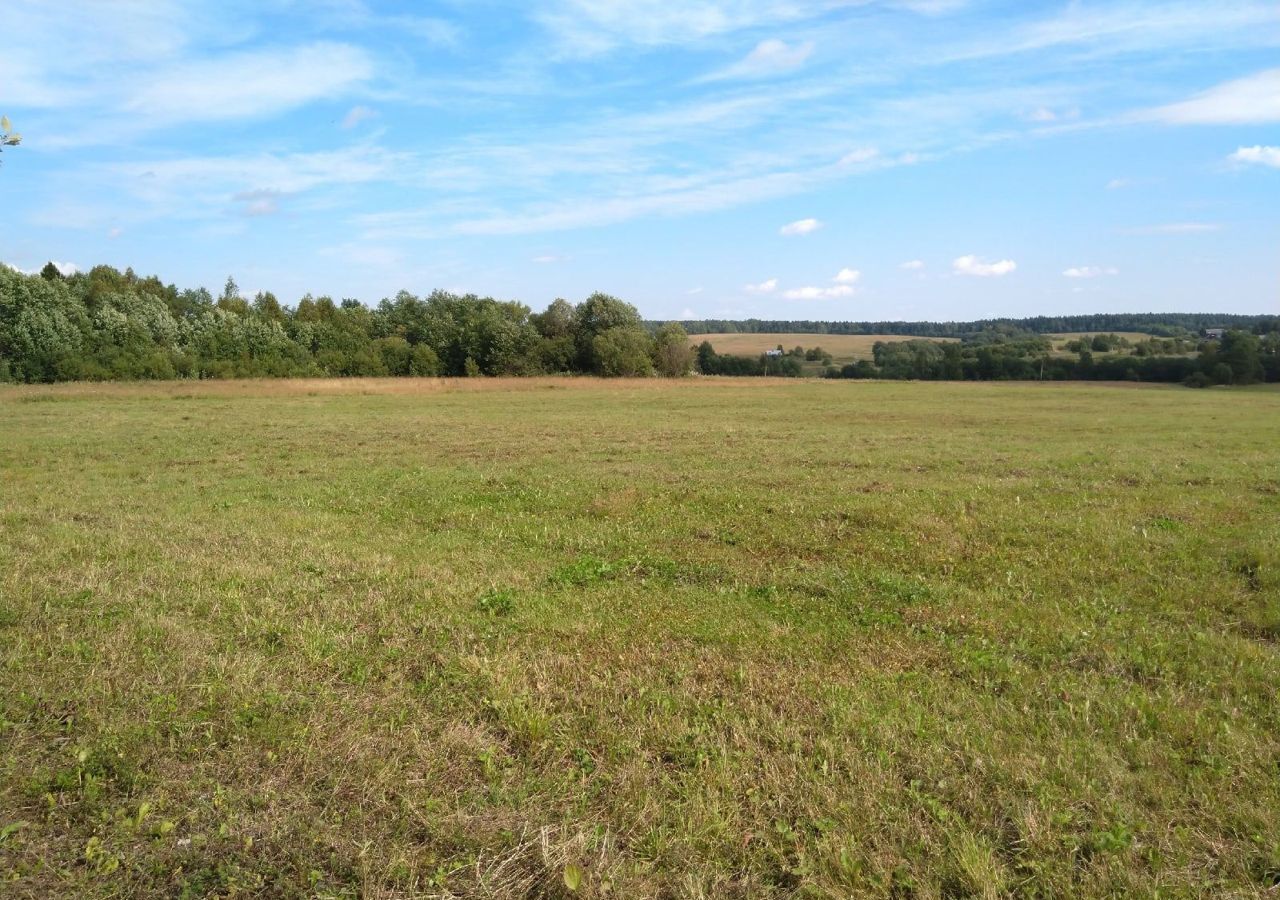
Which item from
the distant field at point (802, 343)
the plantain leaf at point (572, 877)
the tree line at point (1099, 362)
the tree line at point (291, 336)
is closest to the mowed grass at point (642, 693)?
the plantain leaf at point (572, 877)

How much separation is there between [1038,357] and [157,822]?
12360cm

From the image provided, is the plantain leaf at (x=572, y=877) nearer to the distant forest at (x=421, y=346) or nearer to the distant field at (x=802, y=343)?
the distant forest at (x=421, y=346)

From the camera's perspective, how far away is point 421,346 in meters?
96.7

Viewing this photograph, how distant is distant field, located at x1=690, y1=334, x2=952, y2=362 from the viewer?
478 ft

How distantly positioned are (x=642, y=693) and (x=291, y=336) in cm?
10154

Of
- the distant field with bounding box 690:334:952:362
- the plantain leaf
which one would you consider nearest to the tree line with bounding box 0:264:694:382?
Answer: the distant field with bounding box 690:334:952:362

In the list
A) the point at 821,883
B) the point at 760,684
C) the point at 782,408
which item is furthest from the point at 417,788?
the point at 782,408

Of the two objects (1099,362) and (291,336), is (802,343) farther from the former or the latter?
(291,336)

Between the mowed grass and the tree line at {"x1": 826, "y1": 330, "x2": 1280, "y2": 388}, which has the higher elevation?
the tree line at {"x1": 826, "y1": 330, "x2": 1280, "y2": 388}

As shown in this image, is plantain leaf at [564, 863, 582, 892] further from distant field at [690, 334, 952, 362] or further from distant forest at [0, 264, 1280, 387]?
distant field at [690, 334, 952, 362]

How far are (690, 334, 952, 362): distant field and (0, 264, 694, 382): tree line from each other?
35965 millimetres

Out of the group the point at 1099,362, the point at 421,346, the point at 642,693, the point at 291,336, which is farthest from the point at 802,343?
the point at 642,693

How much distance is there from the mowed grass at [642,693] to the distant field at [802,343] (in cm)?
12240

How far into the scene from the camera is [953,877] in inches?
160
